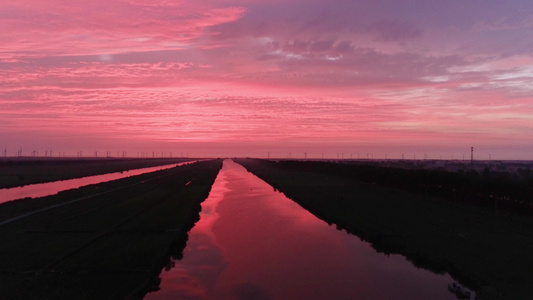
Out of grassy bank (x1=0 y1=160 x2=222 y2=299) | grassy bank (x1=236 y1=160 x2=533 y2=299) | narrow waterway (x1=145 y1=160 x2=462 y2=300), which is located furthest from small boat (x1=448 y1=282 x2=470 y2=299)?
grassy bank (x1=0 y1=160 x2=222 y2=299)

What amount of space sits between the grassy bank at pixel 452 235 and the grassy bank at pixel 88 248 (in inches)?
313

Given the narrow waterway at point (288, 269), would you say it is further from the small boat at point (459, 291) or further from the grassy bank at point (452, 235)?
the grassy bank at point (452, 235)

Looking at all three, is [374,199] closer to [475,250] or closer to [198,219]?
[198,219]

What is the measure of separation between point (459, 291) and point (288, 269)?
4770mm

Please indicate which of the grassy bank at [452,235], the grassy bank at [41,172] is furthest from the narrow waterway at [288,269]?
the grassy bank at [41,172]

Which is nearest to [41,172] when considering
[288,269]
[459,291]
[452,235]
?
[288,269]

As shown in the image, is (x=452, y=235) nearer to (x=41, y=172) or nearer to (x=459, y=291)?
(x=459, y=291)

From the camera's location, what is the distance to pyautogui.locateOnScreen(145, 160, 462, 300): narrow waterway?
36.9ft

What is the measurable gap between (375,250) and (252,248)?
14.6ft

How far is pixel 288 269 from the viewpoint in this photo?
1343cm

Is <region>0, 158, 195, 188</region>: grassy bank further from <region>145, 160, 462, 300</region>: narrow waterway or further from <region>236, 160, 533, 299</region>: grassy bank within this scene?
<region>236, 160, 533, 299</region>: grassy bank

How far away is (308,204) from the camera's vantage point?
3028cm

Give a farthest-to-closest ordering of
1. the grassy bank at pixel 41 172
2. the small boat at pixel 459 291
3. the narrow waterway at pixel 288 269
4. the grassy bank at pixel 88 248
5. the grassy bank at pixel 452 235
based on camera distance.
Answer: the grassy bank at pixel 41 172 → the grassy bank at pixel 452 235 → the narrow waterway at pixel 288 269 → the grassy bank at pixel 88 248 → the small boat at pixel 459 291

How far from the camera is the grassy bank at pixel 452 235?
1181 cm
